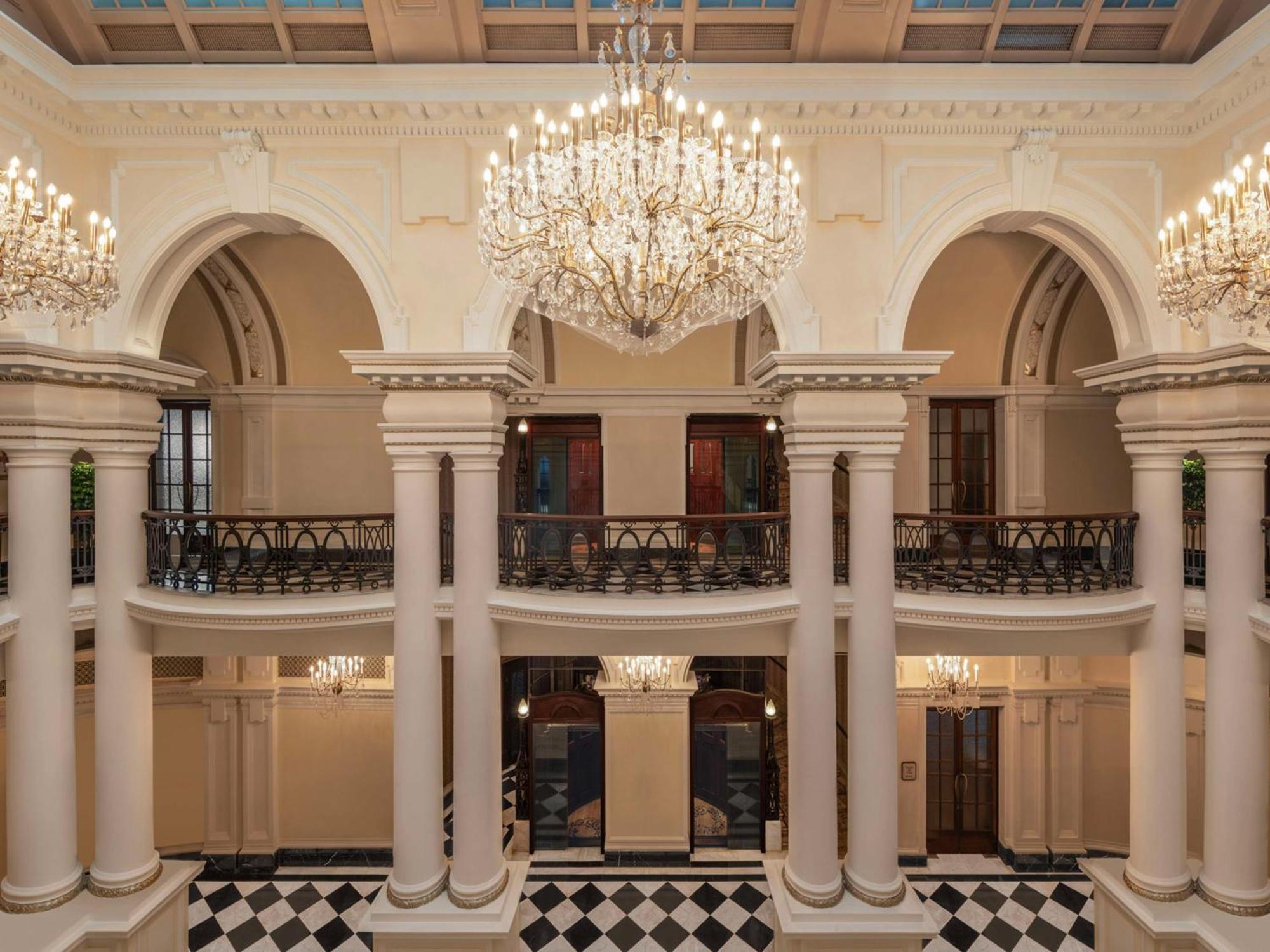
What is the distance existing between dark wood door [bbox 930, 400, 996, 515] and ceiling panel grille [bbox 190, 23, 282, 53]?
8.68m

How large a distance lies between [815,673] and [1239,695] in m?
3.65

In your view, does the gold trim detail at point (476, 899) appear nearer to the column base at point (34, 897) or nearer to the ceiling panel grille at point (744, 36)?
the column base at point (34, 897)

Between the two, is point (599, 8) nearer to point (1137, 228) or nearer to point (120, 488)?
point (1137, 228)

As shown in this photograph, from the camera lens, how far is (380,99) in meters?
6.45

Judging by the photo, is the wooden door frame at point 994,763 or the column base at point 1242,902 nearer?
the column base at point 1242,902

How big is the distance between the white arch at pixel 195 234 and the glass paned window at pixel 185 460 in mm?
3261

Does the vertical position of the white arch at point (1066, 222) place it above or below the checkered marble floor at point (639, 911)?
above

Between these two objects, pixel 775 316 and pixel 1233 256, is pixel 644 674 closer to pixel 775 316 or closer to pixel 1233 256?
pixel 775 316

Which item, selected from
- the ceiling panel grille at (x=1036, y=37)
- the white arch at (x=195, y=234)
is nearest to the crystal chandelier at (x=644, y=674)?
the white arch at (x=195, y=234)

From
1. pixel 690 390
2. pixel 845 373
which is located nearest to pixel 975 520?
pixel 845 373

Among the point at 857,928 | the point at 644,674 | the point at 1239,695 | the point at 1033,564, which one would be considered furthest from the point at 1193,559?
the point at 644,674

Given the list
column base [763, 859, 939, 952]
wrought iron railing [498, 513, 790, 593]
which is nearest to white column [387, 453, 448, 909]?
wrought iron railing [498, 513, 790, 593]

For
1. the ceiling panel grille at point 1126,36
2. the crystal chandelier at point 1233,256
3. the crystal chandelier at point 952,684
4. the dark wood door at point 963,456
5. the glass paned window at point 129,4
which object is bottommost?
the crystal chandelier at point 952,684

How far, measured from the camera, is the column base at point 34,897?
6.45 meters
